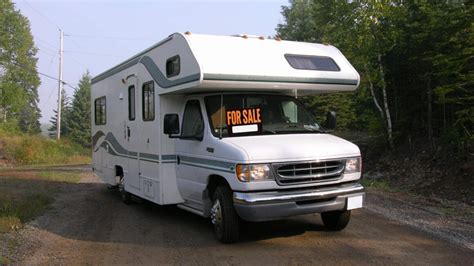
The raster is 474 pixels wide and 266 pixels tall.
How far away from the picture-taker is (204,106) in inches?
279

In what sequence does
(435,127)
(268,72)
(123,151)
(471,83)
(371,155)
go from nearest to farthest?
(268,72), (123,151), (471,83), (435,127), (371,155)

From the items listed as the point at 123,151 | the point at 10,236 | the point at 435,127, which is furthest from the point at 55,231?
the point at 435,127

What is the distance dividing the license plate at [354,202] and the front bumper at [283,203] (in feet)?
0.49

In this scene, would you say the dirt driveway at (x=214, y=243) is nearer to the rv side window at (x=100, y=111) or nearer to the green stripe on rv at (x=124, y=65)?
the green stripe on rv at (x=124, y=65)

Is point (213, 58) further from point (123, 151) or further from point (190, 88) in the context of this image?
point (123, 151)

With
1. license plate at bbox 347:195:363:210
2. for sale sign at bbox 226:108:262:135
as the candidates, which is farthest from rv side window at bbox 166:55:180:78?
license plate at bbox 347:195:363:210

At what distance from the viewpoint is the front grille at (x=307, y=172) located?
6.00 meters

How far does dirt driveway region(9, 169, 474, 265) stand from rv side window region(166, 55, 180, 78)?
2485 mm

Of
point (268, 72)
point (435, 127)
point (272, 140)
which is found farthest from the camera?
point (435, 127)

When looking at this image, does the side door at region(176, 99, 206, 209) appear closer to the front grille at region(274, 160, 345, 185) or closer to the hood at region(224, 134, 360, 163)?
the hood at region(224, 134, 360, 163)

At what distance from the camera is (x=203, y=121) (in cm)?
696

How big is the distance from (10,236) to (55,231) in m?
0.74

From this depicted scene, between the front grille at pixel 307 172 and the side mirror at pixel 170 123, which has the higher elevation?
the side mirror at pixel 170 123

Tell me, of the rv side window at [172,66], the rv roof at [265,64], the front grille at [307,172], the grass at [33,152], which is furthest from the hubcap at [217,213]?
the grass at [33,152]
